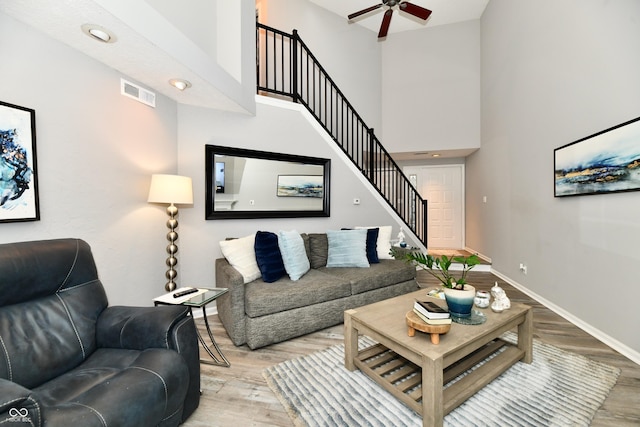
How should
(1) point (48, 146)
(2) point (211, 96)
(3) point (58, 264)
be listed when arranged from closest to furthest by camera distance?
1. (3) point (58, 264)
2. (1) point (48, 146)
3. (2) point (211, 96)

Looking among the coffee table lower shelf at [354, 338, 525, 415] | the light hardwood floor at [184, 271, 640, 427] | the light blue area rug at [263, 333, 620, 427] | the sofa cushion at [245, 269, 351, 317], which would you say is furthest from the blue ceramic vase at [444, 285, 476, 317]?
the sofa cushion at [245, 269, 351, 317]

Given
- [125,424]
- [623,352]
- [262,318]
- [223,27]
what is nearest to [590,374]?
[623,352]

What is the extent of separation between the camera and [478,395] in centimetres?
165

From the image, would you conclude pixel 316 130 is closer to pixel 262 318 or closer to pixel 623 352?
pixel 262 318

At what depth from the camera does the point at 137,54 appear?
197 centimetres

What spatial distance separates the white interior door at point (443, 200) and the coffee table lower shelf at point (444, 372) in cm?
458

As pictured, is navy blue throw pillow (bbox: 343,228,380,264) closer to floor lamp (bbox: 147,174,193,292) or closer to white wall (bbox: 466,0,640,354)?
white wall (bbox: 466,0,640,354)

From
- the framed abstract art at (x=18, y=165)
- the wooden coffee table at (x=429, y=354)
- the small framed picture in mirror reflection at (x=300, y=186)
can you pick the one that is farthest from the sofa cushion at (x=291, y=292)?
the framed abstract art at (x=18, y=165)

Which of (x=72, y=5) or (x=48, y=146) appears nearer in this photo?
(x=72, y=5)

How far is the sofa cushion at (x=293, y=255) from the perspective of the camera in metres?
2.75

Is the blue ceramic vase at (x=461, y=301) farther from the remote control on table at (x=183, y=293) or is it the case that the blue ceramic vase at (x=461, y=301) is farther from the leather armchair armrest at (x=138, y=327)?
the remote control on table at (x=183, y=293)

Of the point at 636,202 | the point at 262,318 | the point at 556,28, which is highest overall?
the point at 556,28

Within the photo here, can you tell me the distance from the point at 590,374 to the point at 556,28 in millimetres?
3430

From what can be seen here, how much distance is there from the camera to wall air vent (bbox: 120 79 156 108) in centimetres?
227
